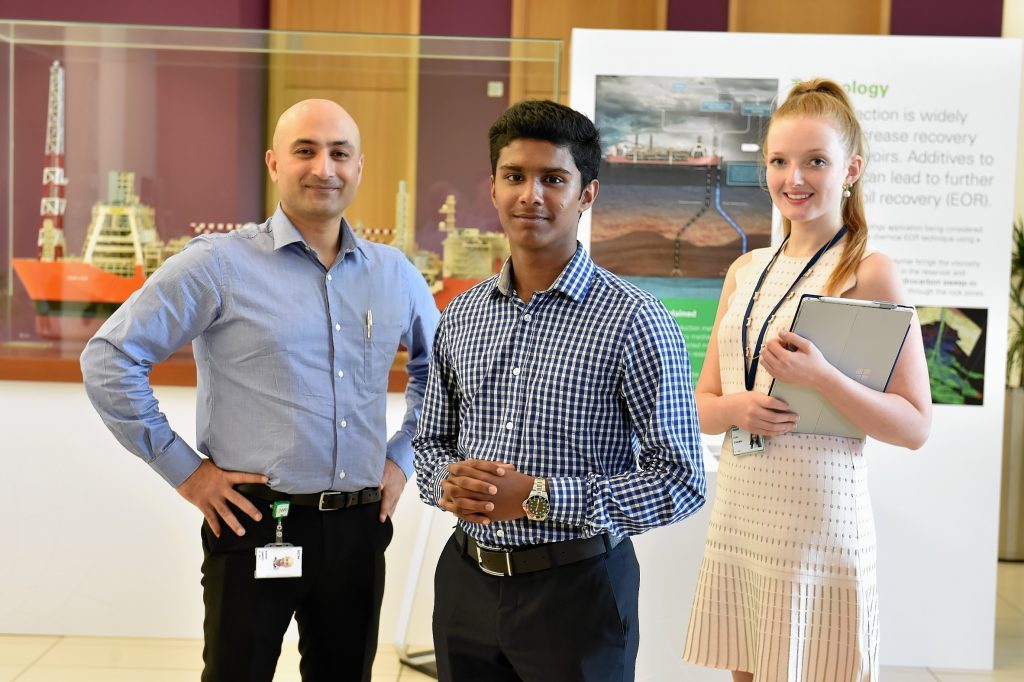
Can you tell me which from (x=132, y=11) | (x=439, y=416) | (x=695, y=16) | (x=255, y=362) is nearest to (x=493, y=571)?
(x=439, y=416)

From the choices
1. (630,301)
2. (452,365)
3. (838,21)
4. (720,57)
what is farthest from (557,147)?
(838,21)

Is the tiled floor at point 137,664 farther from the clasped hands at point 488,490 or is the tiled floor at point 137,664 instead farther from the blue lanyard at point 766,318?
the clasped hands at point 488,490

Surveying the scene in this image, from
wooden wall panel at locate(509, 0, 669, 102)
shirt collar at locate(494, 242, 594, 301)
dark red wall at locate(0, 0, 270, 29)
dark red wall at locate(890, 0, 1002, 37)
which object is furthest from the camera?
wooden wall panel at locate(509, 0, 669, 102)

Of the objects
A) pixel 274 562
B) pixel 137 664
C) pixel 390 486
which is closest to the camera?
pixel 274 562

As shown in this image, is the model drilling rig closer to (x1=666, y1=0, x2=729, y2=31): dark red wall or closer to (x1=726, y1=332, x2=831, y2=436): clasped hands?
(x1=726, y1=332, x2=831, y2=436): clasped hands

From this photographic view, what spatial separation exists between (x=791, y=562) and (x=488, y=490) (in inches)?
29.6

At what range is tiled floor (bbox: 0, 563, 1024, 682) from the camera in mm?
3600

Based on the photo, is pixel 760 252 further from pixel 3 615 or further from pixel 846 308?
pixel 3 615

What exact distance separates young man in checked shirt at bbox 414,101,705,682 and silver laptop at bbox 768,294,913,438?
37 cm

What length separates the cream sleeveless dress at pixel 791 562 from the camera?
6.50 ft

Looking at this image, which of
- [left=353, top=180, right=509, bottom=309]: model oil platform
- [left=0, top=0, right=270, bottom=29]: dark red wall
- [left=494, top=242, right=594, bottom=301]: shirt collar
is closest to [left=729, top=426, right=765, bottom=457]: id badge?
[left=494, top=242, right=594, bottom=301]: shirt collar

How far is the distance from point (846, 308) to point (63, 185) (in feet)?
10.4

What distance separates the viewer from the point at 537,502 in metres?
1.57

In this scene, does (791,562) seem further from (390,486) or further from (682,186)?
(682,186)
